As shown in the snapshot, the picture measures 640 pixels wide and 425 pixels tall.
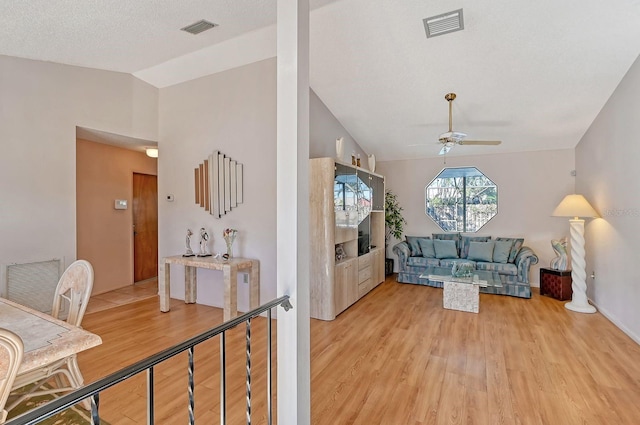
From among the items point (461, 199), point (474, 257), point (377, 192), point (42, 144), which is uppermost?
point (42, 144)

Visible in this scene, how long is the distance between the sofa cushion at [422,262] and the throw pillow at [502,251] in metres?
0.93

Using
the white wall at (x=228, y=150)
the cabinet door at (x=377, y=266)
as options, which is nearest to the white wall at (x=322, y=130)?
the white wall at (x=228, y=150)

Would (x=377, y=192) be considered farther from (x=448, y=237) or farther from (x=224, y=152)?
(x=224, y=152)

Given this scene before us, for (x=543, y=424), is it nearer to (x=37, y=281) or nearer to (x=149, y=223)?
(x=37, y=281)

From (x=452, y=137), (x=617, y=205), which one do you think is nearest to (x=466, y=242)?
(x=617, y=205)

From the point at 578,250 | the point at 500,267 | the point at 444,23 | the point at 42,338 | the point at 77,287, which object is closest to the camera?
the point at 42,338

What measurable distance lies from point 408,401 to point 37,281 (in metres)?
4.11

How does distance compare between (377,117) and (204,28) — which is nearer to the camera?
(204,28)

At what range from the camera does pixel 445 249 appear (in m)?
5.62

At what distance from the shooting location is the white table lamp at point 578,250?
411 cm

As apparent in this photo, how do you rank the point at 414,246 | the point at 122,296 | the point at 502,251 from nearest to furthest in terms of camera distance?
the point at 122,296, the point at 502,251, the point at 414,246

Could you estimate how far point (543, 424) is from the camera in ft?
6.40

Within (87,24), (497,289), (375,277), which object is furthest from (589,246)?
(87,24)

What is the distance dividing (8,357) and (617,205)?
206 inches
